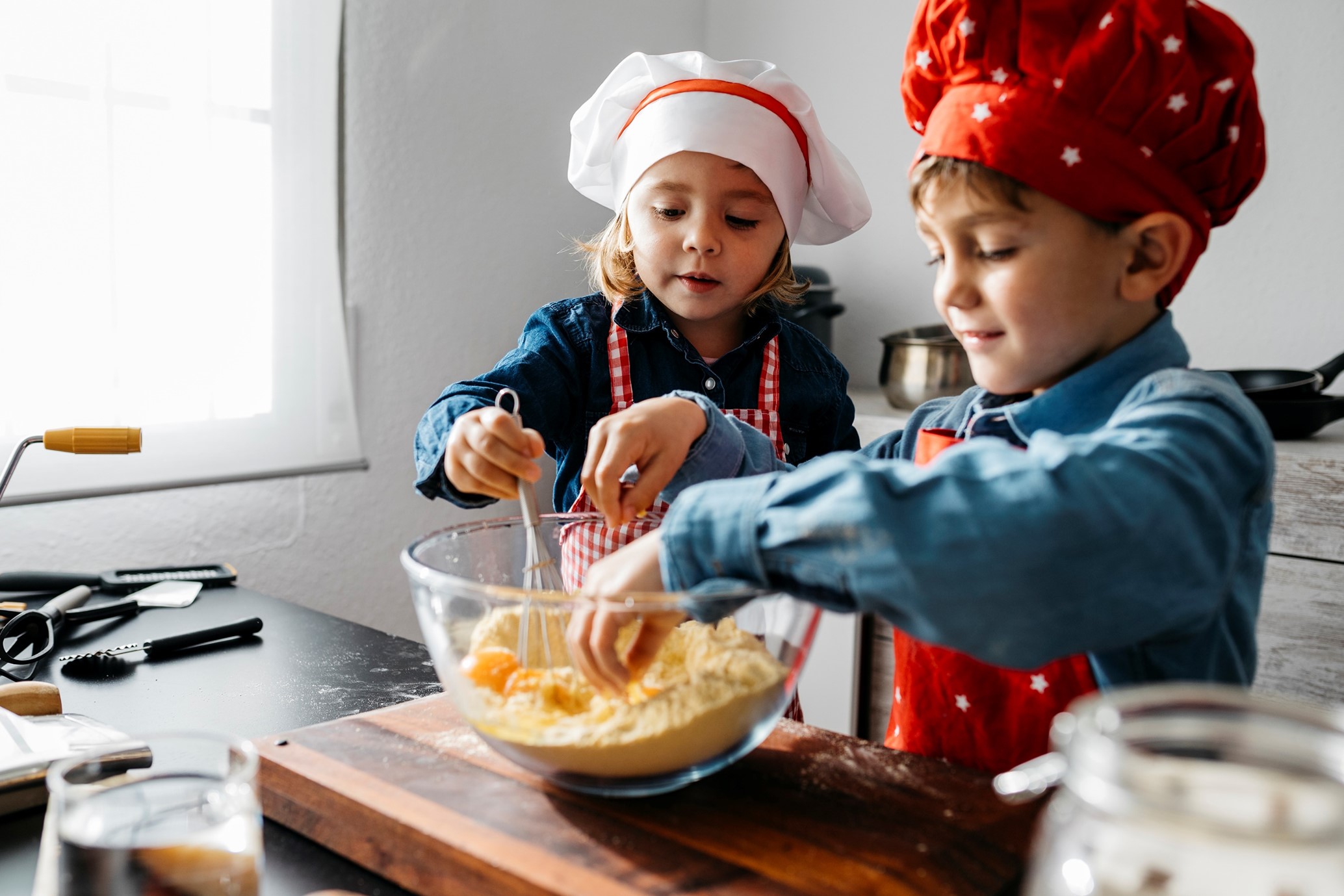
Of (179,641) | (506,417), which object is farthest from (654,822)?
(179,641)

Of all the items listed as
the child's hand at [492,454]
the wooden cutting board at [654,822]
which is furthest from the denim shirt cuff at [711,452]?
the wooden cutting board at [654,822]

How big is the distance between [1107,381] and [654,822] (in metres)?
0.39

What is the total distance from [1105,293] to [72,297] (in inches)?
56.0

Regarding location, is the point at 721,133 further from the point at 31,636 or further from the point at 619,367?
the point at 31,636

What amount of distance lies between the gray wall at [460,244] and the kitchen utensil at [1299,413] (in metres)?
0.37

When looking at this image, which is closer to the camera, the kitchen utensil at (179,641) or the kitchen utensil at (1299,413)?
the kitchen utensil at (179,641)

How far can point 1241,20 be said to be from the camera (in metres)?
2.03

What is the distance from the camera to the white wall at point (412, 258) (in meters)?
1.85

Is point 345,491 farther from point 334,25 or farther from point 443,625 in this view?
point 443,625

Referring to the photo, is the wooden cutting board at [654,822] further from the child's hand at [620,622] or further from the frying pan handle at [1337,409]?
the frying pan handle at [1337,409]

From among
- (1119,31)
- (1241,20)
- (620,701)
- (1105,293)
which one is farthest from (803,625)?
(1241,20)

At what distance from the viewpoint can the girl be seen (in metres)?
1.26

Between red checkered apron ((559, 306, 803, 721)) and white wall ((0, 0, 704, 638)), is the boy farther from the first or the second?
white wall ((0, 0, 704, 638))

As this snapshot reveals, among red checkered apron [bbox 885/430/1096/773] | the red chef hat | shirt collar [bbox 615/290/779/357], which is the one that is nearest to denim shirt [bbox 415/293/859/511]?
shirt collar [bbox 615/290/779/357]
